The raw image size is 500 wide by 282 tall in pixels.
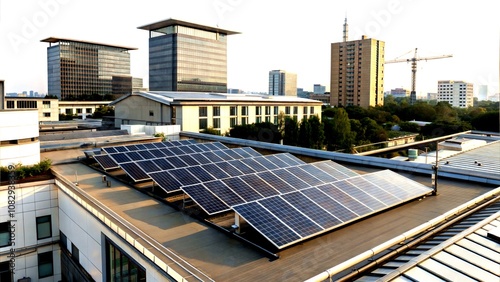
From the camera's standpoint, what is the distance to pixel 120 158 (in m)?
22.1

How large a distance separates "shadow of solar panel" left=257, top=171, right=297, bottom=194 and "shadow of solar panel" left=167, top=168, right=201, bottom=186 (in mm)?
3229

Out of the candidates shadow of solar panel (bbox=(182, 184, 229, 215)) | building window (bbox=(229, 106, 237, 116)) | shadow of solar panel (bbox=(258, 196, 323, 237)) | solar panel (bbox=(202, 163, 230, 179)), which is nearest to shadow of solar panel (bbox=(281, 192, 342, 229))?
shadow of solar panel (bbox=(258, 196, 323, 237))

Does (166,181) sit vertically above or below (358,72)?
below

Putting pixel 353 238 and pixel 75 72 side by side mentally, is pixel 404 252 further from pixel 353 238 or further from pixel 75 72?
pixel 75 72

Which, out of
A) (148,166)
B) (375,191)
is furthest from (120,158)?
(375,191)

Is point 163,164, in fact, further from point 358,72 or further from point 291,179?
point 358,72

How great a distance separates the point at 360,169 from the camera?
23344 millimetres

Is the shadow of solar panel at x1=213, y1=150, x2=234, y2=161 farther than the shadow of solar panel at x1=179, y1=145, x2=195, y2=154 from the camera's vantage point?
No

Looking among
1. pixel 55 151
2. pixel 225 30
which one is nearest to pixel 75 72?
pixel 225 30

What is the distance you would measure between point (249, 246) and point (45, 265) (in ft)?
47.3

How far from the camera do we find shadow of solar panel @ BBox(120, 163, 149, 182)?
19227 millimetres

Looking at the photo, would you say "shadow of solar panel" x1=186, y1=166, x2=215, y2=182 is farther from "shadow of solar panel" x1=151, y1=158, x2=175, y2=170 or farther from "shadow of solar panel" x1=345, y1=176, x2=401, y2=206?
"shadow of solar panel" x1=345, y1=176, x2=401, y2=206

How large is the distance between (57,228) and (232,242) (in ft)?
43.2

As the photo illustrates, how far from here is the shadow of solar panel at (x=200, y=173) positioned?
18.1 metres
